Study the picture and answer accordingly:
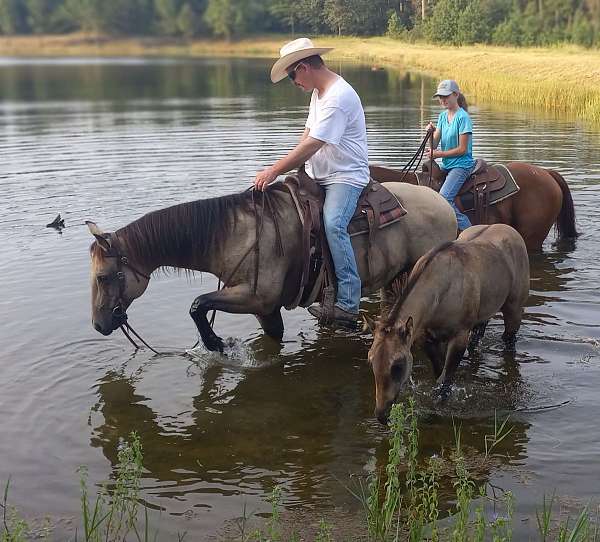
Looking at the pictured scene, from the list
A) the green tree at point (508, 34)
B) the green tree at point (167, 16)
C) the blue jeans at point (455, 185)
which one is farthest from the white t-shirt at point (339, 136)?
the green tree at point (167, 16)

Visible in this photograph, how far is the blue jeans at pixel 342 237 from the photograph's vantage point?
7.38 metres

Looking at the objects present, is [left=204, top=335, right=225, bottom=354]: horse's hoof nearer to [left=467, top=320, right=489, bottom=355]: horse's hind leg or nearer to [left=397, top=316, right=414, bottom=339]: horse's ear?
[left=397, top=316, right=414, bottom=339]: horse's ear

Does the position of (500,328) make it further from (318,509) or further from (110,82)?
(110,82)

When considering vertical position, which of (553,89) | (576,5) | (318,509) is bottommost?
(318,509)

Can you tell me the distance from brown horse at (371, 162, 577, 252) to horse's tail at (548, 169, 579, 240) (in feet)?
0.05

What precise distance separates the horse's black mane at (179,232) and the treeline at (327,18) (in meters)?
12.6

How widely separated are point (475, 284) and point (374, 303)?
3.43m

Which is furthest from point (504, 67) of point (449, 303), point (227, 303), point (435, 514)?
point (435, 514)

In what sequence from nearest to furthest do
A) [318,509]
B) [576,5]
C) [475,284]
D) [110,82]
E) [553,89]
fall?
[318,509], [475,284], [553,89], [110,82], [576,5]

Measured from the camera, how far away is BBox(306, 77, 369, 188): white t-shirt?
705 cm

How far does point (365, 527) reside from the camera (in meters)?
4.99

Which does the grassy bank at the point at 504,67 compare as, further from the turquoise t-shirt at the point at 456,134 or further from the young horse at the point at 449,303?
the young horse at the point at 449,303

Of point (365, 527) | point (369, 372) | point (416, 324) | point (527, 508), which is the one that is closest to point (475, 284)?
point (416, 324)

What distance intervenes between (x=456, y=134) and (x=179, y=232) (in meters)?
4.62
